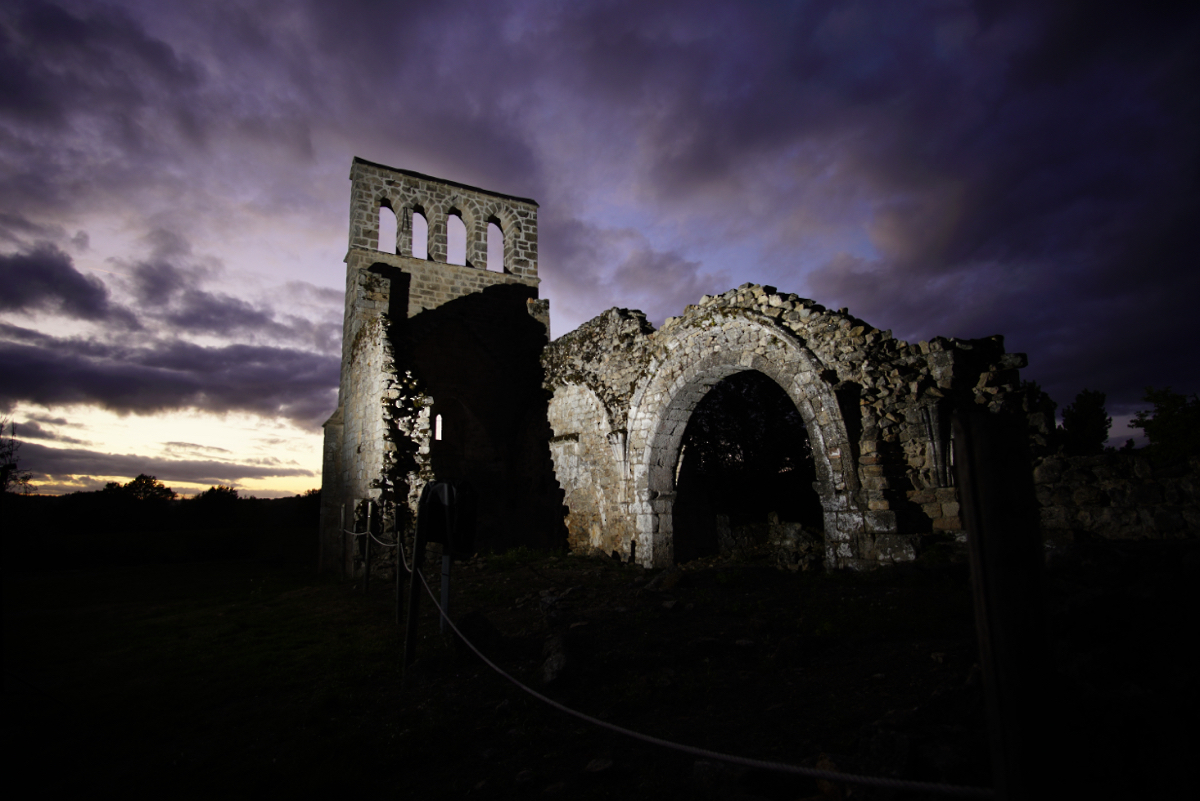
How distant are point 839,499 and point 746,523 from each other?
5310 millimetres

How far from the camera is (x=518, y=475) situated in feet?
45.8

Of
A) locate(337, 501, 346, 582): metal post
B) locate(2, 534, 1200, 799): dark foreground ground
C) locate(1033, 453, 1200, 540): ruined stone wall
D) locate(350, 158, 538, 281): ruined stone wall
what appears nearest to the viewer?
locate(2, 534, 1200, 799): dark foreground ground

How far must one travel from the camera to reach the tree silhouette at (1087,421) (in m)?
22.8

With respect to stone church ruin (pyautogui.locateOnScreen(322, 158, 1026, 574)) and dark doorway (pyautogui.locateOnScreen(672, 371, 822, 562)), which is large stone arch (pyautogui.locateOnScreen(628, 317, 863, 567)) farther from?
dark doorway (pyautogui.locateOnScreen(672, 371, 822, 562))

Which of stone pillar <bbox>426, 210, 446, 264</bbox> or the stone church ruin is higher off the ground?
stone pillar <bbox>426, 210, 446, 264</bbox>

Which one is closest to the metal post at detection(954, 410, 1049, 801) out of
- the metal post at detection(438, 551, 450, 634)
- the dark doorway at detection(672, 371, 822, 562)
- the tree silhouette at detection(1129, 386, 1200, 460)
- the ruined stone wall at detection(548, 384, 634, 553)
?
the metal post at detection(438, 551, 450, 634)

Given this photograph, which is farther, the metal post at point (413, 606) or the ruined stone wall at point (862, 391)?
the ruined stone wall at point (862, 391)

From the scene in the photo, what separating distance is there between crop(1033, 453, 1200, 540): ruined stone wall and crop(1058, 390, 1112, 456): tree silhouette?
21222 mm

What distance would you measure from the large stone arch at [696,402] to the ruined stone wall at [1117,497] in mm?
1892

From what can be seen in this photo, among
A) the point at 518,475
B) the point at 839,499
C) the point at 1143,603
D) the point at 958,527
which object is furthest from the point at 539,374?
the point at 1143,603

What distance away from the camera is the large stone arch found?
711cm

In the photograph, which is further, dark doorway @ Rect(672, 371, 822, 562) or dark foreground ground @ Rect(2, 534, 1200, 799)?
dark doorway @ Rect(672, 371, 822, 562)

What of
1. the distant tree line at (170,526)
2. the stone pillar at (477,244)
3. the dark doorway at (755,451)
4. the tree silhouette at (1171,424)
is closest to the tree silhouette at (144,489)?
the distant tree line at (170,526)

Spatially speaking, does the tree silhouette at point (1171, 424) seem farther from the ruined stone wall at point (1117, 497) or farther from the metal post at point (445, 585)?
the metal post at point (445, 585)
